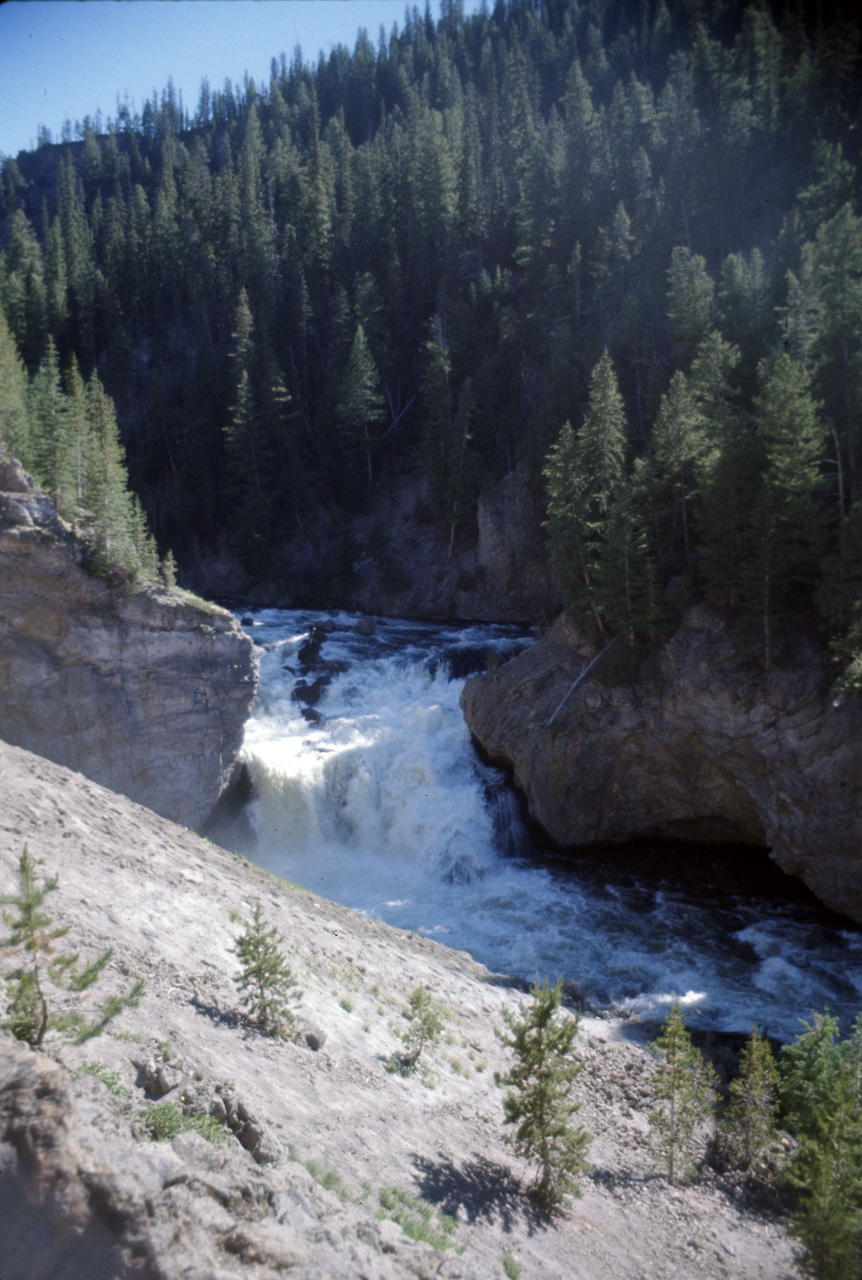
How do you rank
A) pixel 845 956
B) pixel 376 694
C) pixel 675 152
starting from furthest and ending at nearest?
pixel 675 152
pixel 376 694
pixel 845 956

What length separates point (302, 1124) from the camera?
852 centimetres

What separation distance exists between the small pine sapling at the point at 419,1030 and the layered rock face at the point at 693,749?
1412 centimetres

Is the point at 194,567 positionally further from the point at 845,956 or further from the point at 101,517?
the point at 845,956

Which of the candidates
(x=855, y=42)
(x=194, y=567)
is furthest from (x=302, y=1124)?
(x=855, y=42)

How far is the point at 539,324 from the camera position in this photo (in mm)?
53469

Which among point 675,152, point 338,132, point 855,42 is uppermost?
point 338,132

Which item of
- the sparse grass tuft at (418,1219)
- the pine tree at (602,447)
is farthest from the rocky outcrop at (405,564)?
the sparse grass tuft at (418,1219)

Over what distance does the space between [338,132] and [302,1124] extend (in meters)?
97.6

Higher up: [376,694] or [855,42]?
[855,42]

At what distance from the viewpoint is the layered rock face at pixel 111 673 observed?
886 inches

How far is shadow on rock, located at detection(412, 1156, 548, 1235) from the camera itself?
8.53 meters

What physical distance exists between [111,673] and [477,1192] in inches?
756

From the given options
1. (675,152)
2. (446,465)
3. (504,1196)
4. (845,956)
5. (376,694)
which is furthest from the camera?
(675,152)

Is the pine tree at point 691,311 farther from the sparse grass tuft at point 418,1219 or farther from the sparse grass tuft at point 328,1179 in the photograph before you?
the sparse grass tuft at point 328,1179
